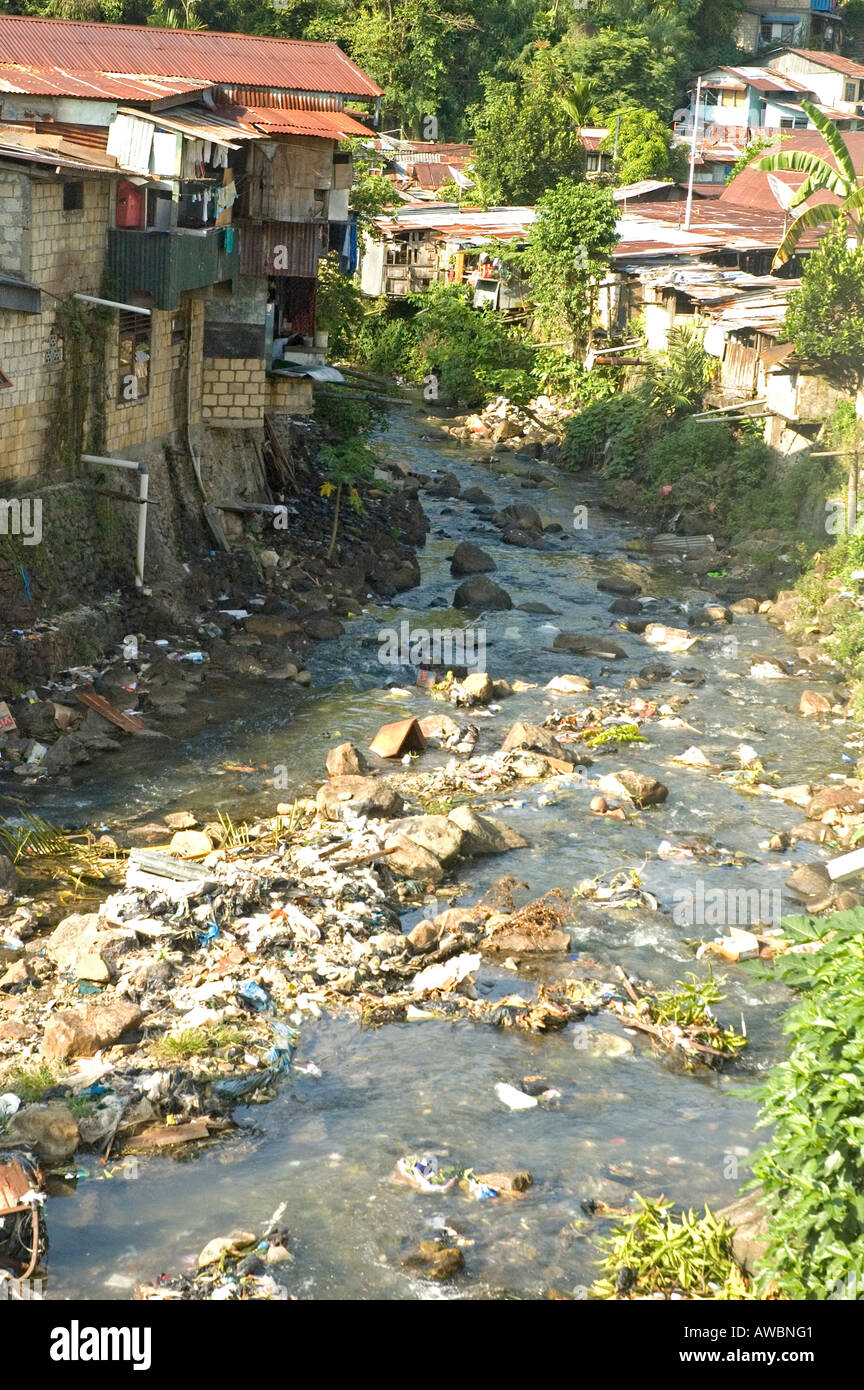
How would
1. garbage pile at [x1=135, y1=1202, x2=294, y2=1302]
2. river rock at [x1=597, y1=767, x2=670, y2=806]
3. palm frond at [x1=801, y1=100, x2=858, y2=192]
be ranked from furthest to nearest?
palm frond at [x1=801, y1=100, x2=858, y2=192] → river rock at [x1=597, y1=767, x2=670, y2=806] → garbage pile at [x1=135, y1=1202, x2=294, y2=1302]

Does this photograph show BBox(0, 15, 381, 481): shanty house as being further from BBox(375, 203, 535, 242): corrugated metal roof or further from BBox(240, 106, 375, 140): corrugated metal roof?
BBox(375, 203, 535, 242): corrugated metal roof

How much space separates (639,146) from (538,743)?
34557 millimetres

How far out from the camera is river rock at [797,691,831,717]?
18109 mm

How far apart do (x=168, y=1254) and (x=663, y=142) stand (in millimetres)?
44266

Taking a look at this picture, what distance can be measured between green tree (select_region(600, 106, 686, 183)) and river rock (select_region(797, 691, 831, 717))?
1191 inches

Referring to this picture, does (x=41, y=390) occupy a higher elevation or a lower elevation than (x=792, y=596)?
higher

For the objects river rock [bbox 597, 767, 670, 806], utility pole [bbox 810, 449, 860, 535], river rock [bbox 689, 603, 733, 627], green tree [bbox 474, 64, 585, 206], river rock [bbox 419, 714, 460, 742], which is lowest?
river rock [bbox 597, 767, 670, 806]

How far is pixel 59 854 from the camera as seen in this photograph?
1356cm

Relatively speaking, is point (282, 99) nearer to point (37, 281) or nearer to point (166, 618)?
point (37, 281)

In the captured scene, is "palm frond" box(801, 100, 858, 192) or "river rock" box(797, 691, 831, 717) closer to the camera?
"river rock" box(797, 691, 831, 717)

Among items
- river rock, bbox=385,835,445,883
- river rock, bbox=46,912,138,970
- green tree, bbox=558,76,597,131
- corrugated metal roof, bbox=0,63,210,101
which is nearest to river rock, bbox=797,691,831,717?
river rock, bbox=385,835,445,883

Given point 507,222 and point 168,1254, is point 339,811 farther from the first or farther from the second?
point 507,222
